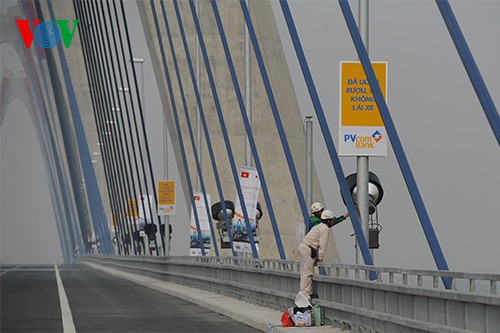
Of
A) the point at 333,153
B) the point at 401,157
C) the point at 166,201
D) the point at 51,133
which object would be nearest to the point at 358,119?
the point at 333,153

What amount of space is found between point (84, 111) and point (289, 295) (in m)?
85.2

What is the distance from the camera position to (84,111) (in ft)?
342

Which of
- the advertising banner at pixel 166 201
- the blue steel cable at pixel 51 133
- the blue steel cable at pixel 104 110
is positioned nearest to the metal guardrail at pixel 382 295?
the advertising banner at pixel 166 201

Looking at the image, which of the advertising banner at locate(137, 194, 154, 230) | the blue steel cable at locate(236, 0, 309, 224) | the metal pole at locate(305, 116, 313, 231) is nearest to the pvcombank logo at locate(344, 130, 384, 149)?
the blue steel cable at locate(236, 0, 309, 224)

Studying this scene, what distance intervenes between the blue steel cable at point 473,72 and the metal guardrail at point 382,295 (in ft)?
4.67

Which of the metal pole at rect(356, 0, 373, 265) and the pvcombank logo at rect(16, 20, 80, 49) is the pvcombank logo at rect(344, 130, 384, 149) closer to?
the metal pole at rect(356, 0, 373, 265)

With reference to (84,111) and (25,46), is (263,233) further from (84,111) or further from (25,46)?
(25,46)

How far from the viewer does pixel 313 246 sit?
18219mm

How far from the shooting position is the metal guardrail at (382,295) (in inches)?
453

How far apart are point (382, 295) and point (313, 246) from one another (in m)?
3.23

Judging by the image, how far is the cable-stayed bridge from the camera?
14148 mm

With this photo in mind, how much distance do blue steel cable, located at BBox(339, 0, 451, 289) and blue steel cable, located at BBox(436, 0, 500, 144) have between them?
80.4 inches

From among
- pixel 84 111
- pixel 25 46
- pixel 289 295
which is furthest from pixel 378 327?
pixel 25 46

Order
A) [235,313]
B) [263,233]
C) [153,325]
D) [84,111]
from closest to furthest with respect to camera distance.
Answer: [153,325] → [235,313] → [263,233] → [84,111]
